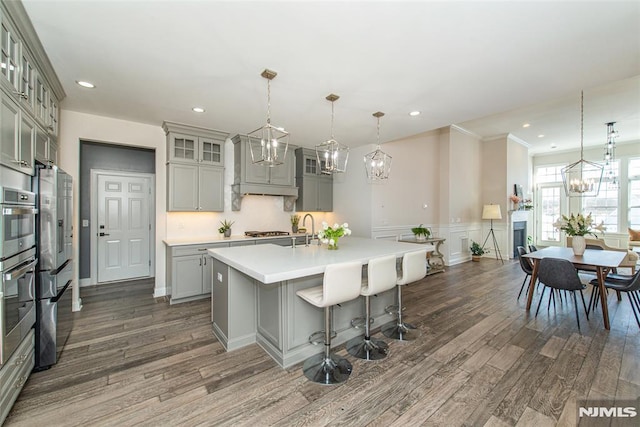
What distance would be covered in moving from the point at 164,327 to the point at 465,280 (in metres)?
5.04

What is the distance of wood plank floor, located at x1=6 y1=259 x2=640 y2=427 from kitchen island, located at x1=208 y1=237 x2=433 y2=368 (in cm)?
16

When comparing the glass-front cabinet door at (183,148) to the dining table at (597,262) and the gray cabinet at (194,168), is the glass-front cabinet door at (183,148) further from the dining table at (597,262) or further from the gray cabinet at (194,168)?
the dining table at (597,262)

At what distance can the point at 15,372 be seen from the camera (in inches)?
74.0

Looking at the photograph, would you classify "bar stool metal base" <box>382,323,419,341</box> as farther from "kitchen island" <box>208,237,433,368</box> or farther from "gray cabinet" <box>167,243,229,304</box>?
"gray cabinet" <box>167,243,229,304</box>

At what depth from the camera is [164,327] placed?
320 centimetres

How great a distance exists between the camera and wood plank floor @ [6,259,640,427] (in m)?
1.83

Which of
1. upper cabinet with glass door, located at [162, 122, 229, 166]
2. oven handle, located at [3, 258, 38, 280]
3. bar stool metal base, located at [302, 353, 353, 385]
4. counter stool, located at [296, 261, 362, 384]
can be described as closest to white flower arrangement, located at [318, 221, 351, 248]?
counter stool, located at [296, 261, 362, 384]

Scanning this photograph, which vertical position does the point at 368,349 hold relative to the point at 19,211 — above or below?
below

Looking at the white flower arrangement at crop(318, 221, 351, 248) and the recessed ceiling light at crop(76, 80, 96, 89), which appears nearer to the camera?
the recessed ceiling light at crop(76, 80, 96, 89)

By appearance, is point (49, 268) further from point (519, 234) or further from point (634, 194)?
point (634, 194)

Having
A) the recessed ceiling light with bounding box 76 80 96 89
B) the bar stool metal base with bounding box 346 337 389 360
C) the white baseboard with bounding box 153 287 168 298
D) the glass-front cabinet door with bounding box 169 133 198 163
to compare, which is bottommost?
the bar stool metal base with bounding box 346 337 389 360

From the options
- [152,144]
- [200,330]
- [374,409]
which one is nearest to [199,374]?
[200,330]

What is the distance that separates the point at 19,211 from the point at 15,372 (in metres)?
1.11

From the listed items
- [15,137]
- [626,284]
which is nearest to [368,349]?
[15,137]
